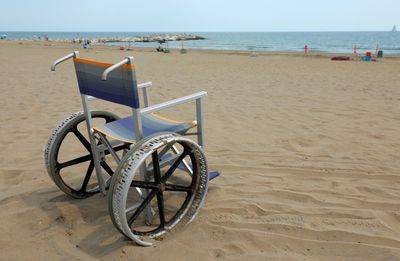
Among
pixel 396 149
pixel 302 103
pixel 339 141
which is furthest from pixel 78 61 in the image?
pixel 302 103

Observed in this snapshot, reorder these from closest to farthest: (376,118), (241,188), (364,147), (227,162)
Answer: (241,188) < (227,162) < (364,147) < (376,118)

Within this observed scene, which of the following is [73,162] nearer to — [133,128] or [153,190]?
[133,128]

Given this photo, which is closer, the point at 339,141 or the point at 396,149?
the point at 396,149

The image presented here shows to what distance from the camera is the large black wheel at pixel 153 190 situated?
6.57ft

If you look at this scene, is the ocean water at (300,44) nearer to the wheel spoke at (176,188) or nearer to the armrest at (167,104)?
the armrest at (167,104)

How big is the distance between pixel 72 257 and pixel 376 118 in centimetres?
475

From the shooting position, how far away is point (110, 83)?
7.43 feet

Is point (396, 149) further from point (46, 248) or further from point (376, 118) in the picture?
point (46, 248)

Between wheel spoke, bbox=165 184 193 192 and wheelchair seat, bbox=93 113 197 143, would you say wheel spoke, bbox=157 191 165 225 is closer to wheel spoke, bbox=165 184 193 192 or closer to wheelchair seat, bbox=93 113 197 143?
wheel spoke, bbox=165 184 193 192

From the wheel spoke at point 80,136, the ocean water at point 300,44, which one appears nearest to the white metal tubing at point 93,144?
the wheel spoke at point 80,136

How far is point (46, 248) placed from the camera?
225 cm

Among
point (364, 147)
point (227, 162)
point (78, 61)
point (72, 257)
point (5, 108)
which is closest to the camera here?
point (72, 257)

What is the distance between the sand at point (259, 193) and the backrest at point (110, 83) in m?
0.98

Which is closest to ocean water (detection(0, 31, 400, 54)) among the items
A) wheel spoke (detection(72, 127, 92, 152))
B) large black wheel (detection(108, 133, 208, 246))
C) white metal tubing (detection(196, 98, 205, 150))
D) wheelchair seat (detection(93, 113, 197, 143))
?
white metal tubing (detection(196, 98, 205, 150))
